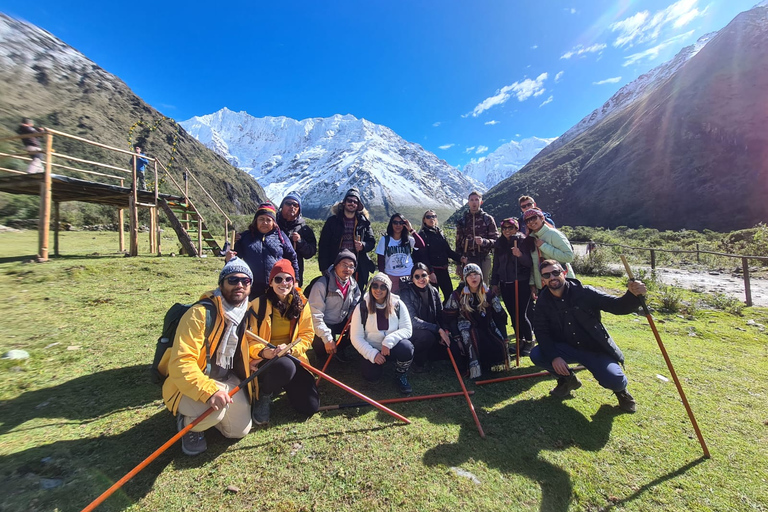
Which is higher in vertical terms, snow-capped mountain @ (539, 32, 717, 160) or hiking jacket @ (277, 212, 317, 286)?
snow-capped mountain @ (539, 32, 717, 160)

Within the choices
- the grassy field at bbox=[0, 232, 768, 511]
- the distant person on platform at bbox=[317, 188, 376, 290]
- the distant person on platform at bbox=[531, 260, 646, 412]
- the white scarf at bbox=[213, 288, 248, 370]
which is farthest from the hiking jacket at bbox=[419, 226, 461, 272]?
the white scarf at bbox=[213, 288, 248, 370]

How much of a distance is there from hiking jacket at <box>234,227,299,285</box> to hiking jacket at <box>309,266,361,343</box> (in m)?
0.59

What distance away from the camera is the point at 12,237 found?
40.1ft

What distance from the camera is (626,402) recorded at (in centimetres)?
360

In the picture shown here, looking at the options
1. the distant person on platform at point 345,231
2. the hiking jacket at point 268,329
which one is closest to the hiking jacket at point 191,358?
the hiking jacket at point 268,329

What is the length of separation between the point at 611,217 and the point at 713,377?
59758 millimetres

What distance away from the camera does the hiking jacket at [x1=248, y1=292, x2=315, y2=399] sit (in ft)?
11.1

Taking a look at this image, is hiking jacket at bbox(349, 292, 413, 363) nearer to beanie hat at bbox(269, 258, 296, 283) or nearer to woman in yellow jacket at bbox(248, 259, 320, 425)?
woman in yellow jacket at bbox(248, 259, 320, 425)

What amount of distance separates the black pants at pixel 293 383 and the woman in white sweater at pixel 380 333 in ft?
2.74

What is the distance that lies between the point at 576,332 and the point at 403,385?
7.91ft

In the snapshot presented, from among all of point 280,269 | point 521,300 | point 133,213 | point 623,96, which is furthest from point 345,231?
point 623,96

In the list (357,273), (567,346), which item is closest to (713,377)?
(567,346)

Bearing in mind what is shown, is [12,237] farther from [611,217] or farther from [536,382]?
[611,217]

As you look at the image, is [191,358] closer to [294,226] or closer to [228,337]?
[228,337]
